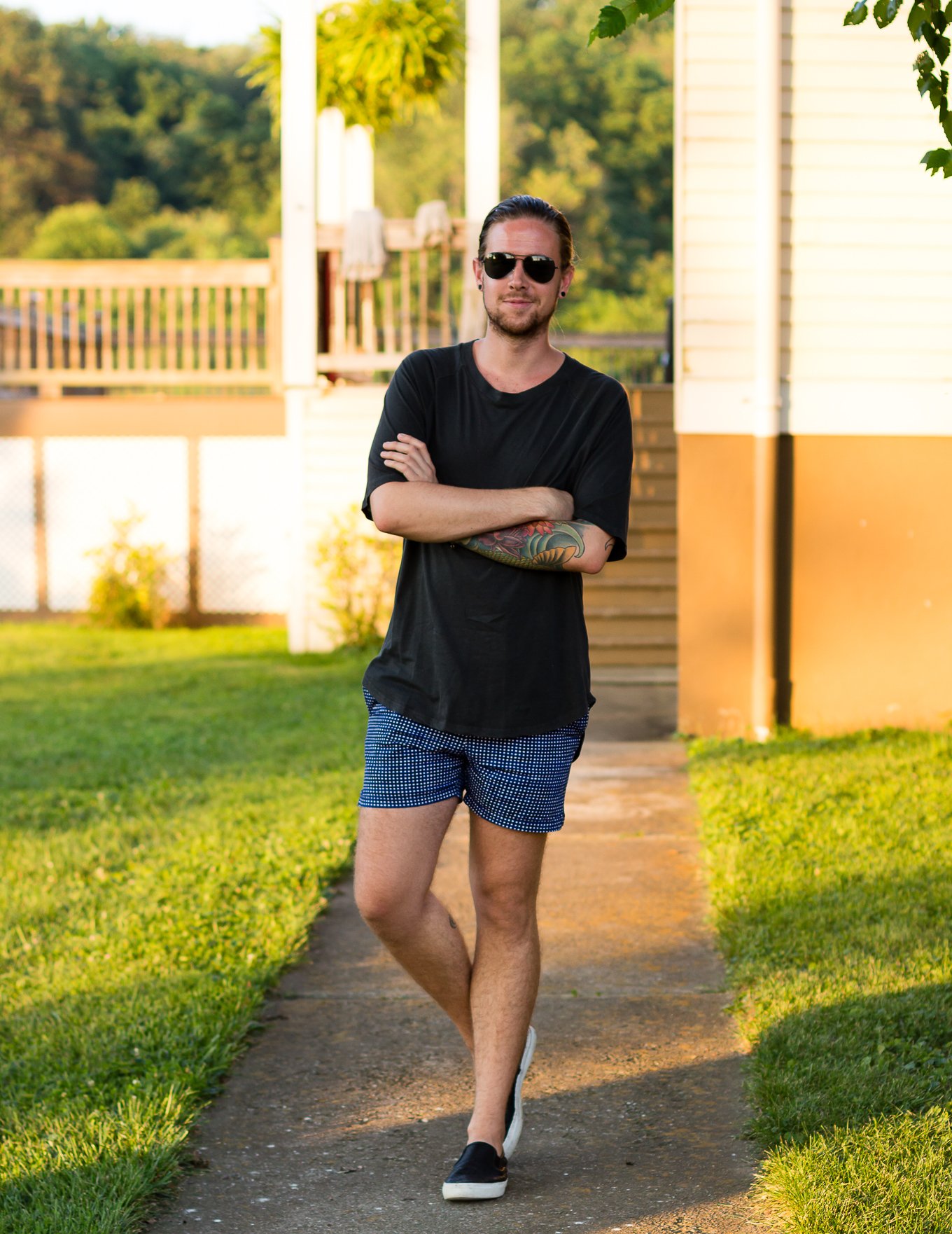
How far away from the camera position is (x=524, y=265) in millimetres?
2791

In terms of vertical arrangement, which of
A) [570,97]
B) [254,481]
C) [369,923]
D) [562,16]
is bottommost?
[369,923]

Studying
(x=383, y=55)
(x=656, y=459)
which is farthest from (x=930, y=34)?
(x=383, y=55)

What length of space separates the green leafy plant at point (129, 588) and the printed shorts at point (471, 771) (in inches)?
408

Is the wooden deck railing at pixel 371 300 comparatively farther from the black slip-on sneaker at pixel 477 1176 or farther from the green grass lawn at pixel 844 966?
the black slip-on sneaker at pixel 477 1176

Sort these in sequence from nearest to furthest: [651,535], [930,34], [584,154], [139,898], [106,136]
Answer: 1. [930,34]
2. [139,898]
3. [651,535]
4. [584,154]
5. [106,136]

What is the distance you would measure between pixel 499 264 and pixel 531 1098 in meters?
1.87

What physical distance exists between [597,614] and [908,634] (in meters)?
2.97

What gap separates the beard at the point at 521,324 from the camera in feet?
9.13

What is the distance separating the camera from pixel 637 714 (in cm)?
819

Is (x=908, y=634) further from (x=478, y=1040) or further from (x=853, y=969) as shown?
(x=478, y=1040)

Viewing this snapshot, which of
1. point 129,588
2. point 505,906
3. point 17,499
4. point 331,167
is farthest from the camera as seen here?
point 17,499

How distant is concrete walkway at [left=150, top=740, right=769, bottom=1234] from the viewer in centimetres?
280

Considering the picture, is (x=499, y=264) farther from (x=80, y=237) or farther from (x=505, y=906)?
(x=80, y=237)

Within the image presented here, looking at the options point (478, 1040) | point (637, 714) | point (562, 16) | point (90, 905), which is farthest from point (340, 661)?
point (562, 16)
